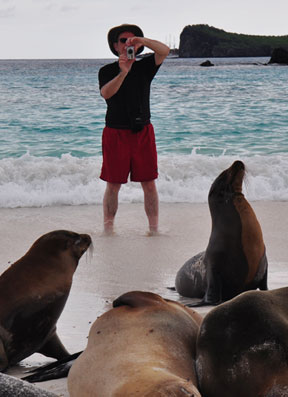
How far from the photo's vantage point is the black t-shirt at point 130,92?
5859 millimetres

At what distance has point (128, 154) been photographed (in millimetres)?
6062

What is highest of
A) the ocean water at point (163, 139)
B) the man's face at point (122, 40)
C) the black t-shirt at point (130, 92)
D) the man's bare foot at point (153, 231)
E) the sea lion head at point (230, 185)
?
the man's face at point (122, 40)

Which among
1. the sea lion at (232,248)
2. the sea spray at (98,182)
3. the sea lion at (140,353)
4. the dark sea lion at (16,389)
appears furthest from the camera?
the sea spray at (98,182)

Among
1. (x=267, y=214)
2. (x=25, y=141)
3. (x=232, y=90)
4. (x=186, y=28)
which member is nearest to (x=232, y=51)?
(x=186, y=28)

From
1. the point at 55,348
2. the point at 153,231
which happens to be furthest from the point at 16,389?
the point at 153,231

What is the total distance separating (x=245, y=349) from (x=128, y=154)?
13.5ft

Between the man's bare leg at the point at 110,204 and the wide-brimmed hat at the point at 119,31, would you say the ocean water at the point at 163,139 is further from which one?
the wide-brimmed hat at the point at 119,31

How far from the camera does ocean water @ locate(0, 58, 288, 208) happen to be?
8625 mm

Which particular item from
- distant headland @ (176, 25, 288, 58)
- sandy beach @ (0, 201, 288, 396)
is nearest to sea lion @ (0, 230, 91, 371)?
sandy beach @ (0, 201, 288, 396)

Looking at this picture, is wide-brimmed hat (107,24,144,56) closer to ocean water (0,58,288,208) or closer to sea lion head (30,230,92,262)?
ocean water (0,58,288,208)

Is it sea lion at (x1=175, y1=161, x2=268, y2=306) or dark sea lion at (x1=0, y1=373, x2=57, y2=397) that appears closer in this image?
dark sea lion at (x1=0, y1=373, x2=57, y2=397)

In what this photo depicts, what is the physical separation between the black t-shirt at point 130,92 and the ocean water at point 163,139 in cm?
125

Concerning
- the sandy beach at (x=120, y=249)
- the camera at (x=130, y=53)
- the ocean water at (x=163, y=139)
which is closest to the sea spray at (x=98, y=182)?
the ocean water at (x=163, y=139)

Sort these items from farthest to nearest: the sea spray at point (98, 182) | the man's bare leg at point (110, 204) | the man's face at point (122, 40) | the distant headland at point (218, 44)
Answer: the distant headland at point (218, 44), the sea spray at point (98, 182), the man's bare leg at point (110, 204), the man's face at point (122, 40)
